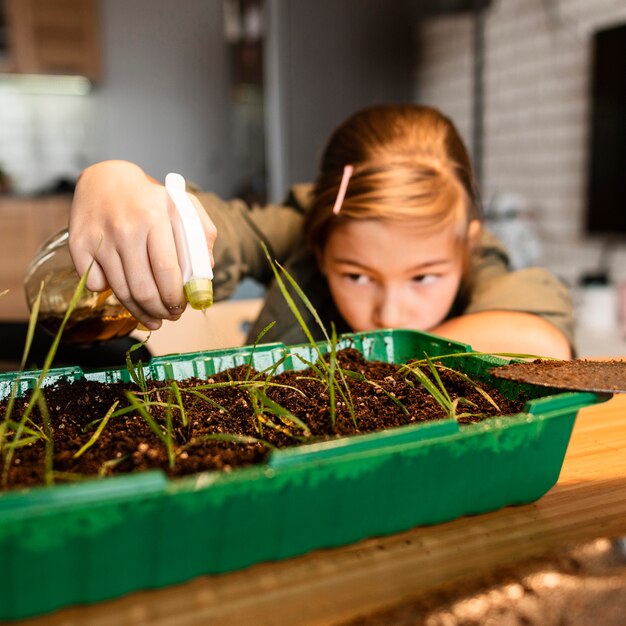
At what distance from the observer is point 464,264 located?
1030mm

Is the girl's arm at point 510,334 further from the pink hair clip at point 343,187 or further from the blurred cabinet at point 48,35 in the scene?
the blurred cabinet at point 48,35

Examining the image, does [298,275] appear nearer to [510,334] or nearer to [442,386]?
[510,334]

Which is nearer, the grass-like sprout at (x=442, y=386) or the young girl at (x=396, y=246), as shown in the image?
the grass-like sprout at (x=442, y=386)

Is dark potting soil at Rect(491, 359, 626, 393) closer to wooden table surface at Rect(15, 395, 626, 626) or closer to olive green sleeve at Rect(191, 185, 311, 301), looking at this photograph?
wooden table surface at Rect(15, 395, 626, 626)

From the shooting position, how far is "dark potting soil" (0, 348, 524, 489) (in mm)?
370

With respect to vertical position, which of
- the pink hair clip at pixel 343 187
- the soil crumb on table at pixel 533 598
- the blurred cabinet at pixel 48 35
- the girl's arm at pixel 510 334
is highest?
the blurred cabinet at pixel 48 35

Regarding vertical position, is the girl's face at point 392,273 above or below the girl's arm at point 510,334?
above

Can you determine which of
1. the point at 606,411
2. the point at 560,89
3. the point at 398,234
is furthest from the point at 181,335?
the point at 560,89

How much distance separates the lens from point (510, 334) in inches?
32.9

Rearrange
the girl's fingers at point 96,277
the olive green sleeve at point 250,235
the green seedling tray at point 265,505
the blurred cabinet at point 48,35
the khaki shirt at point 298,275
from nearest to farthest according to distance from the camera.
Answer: the green seedling tray at point 265,505, the girl's fingers at point 96,277, the khaki shirt at point 298,275, the olive green sleeve at point 250,235, the blurred cabinet at point 48,35

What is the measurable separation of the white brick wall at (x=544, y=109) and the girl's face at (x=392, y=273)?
1.44 m

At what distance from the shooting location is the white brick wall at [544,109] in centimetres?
221

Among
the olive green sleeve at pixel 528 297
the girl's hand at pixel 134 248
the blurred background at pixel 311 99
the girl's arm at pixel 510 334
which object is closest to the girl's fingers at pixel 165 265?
the girl's hand at pixel 134 248

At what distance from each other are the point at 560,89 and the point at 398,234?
1.74 metres
